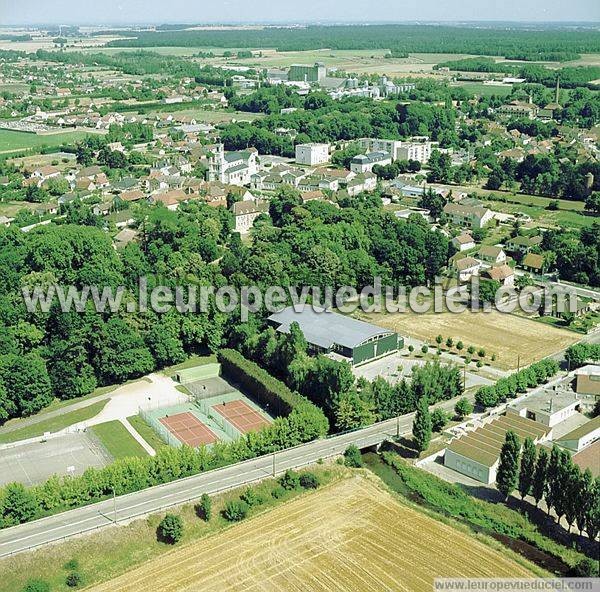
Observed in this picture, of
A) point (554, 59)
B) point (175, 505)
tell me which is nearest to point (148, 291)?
point (175, 505)

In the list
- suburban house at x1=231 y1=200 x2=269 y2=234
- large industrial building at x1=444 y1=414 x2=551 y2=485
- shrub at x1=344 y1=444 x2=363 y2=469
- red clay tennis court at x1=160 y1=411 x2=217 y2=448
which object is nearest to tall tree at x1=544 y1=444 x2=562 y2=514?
large industrial building at x1=444 y1=414 x2=551 y2=485

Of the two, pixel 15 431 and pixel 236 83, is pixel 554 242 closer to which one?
pixel 15 431

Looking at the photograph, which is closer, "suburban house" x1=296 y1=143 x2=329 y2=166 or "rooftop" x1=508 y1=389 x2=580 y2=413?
"rooftop" x1=508 y1=389 x2=580 y2=413

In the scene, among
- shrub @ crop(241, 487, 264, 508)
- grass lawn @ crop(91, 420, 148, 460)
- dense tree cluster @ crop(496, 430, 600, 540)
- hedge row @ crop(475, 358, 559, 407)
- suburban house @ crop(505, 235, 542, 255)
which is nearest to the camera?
dense tree cluster @ crop(496, 430, 600, 540)

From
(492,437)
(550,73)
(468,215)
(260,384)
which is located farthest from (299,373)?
(550,73)

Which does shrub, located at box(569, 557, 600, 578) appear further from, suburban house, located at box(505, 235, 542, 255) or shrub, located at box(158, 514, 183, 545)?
suburban house, located at box(505, 235, 542, 255)
